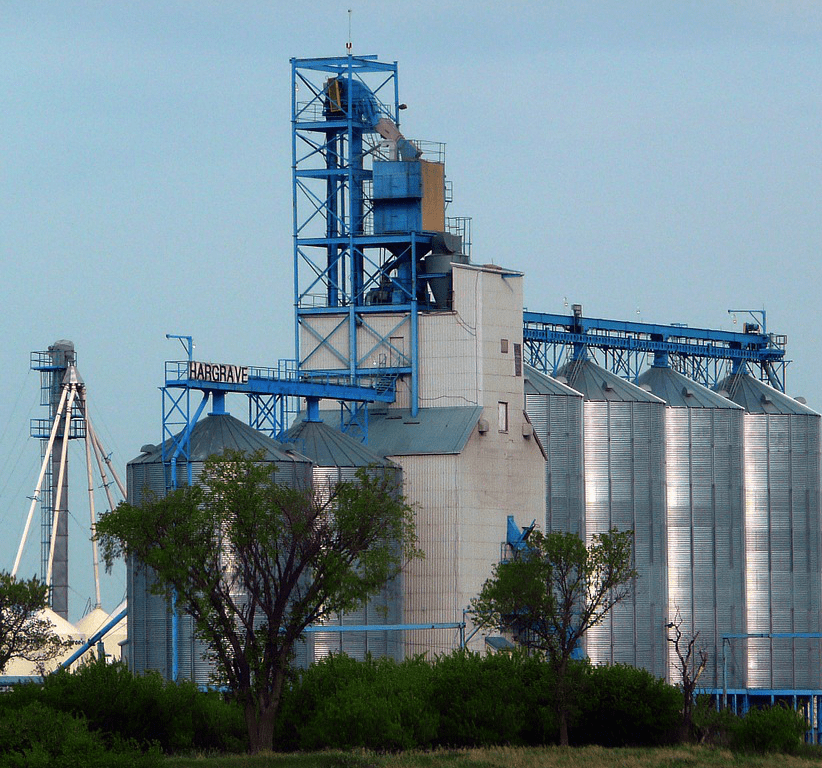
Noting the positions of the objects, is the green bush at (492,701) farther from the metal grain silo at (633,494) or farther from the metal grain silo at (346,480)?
the metal grain silo at (633,494)

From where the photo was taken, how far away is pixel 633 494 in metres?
128

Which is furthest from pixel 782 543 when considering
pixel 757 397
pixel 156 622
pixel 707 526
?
pixel 156 622

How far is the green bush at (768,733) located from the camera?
287 ft

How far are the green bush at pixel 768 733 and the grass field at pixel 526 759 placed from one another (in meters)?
0.85

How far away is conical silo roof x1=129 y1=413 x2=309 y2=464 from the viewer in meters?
102

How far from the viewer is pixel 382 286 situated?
118m

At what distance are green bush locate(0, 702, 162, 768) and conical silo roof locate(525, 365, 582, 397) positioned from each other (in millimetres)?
50693

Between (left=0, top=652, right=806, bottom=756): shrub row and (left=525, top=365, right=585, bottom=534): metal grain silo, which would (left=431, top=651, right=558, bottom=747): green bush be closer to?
(left=0, top=652, right=806, bottom=756): shrub row

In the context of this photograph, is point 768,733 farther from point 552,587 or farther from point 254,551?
point 254,551

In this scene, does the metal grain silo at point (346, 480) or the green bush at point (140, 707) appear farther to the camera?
the metal grain silo at point (346, 480)

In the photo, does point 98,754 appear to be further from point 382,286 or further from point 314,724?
point 382,286

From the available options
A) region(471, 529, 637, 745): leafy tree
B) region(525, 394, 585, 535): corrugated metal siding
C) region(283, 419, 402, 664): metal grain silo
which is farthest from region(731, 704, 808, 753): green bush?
region(525, 394, 585, 535): corrugated metal siding

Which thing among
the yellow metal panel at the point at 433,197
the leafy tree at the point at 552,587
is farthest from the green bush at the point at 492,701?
the yellow metal panel at the point at 433,197

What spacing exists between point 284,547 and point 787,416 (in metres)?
58.6
